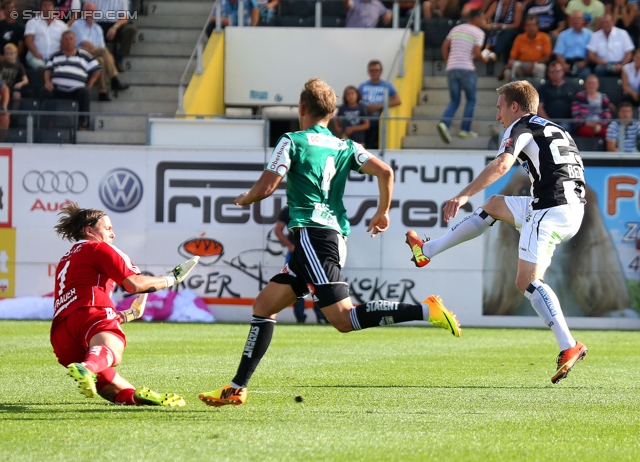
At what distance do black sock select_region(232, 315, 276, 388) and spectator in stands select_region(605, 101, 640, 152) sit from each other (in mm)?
11444

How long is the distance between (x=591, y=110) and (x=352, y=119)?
13.2 ft

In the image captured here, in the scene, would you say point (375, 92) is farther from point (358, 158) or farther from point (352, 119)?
point (358, 158)

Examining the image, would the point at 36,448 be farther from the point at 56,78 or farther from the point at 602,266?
the point at 56,78

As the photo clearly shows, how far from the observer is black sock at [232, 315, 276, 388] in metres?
6.40

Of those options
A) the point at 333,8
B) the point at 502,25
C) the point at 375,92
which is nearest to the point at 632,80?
the point at 502,25

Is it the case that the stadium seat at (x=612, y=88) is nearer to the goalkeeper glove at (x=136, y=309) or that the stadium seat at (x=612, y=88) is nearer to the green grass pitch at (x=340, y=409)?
the green grass pitch at (x=340, y=409)

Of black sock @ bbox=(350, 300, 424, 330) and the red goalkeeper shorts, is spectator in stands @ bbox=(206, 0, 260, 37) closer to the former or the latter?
the red goalkeeper shorts

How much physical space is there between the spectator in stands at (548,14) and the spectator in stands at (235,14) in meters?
5.35

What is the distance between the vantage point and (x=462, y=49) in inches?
718

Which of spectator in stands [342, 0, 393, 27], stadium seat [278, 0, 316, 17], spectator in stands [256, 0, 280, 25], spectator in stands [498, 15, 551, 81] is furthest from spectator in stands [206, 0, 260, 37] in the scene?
spectator in stands [498, 15, 551, 81]

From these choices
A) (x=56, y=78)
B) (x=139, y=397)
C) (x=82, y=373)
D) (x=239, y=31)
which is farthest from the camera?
(x=239, y=31)

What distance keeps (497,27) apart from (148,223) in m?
7.62

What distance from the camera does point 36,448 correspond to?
4.96 m

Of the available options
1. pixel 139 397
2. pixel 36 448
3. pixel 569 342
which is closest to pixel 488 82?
pixel 569 342
